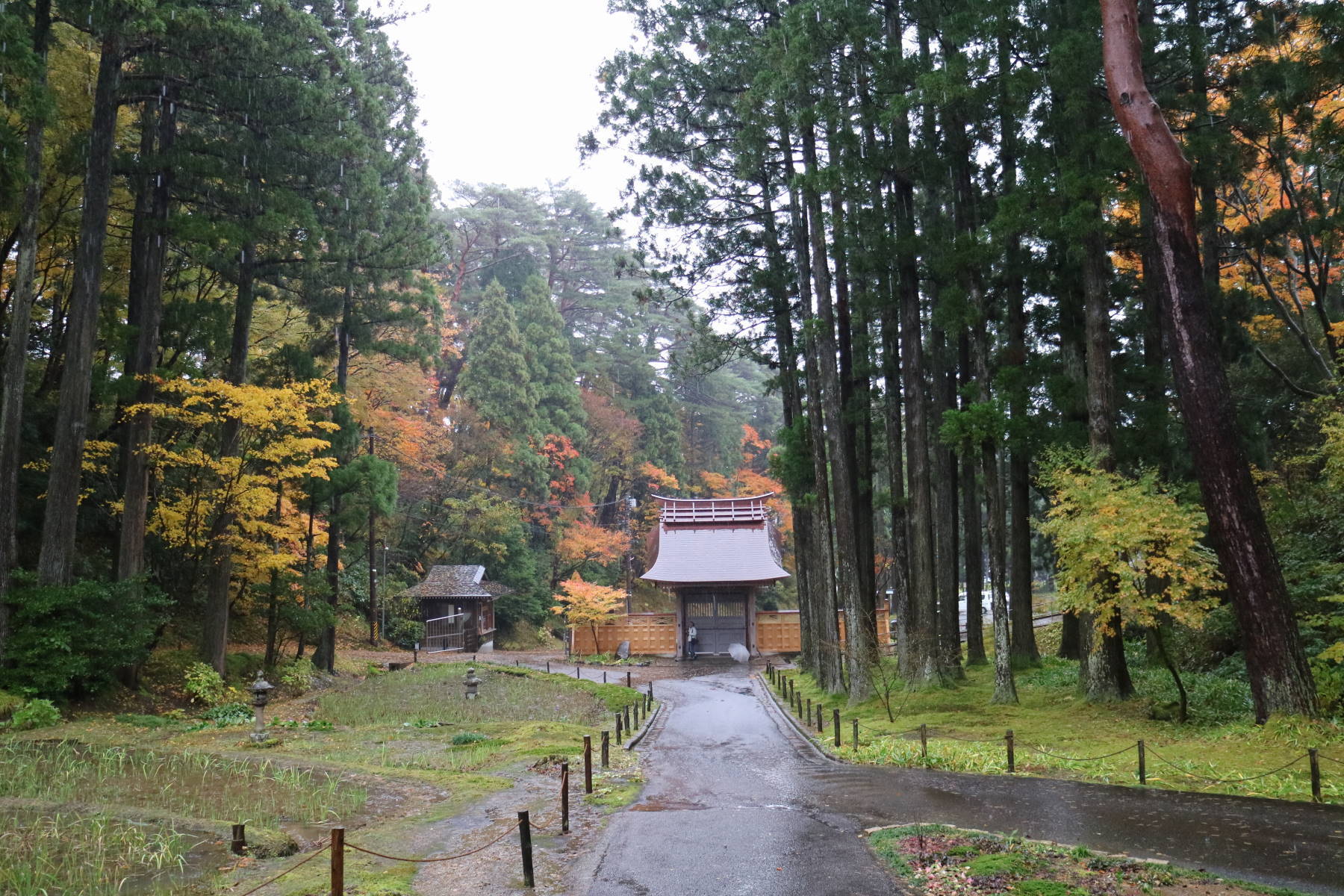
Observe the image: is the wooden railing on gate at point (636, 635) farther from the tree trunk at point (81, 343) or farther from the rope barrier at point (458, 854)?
the rope barrier at point (458, 854)

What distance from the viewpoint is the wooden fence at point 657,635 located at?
33.3 metres

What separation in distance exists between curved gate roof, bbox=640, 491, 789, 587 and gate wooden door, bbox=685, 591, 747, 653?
140cm

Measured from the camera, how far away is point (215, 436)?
68.8 ft

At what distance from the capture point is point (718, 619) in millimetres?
33438

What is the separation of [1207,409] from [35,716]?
16561 millimetres

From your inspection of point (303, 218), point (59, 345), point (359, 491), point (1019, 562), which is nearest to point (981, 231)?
point (1019, 562)

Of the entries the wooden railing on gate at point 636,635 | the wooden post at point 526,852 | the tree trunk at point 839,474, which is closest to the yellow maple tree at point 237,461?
the tree trunk at point 839,474

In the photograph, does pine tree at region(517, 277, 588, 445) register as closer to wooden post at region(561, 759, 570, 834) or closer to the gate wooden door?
the gate wooden door

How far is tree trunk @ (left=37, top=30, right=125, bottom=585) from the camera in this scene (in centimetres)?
1404

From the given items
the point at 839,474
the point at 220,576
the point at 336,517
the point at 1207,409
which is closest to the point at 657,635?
the point at 336,517

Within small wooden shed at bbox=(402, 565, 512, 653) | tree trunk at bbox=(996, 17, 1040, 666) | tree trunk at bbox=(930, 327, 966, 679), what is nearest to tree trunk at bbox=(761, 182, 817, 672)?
tree trunk at bbox=(930, 327, 966, 679)

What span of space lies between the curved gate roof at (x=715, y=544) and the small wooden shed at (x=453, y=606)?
23.2ft

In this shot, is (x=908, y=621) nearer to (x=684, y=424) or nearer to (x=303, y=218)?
(x=303, y=218)

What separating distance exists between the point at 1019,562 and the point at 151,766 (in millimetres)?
15513
